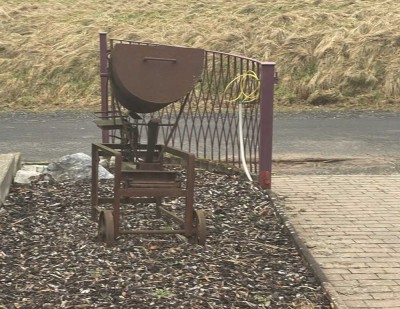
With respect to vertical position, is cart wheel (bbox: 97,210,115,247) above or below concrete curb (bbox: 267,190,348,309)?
above

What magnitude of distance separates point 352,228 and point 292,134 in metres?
5.34

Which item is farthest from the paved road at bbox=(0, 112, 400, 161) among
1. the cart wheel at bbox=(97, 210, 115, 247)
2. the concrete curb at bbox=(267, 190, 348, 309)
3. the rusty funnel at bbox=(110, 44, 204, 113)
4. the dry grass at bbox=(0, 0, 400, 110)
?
the rusty funnel at bbox=(110, 44, 204, 113)

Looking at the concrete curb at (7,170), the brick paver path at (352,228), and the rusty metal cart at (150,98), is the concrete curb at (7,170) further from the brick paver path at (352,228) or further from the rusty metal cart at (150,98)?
the brick paver path at (352,228)

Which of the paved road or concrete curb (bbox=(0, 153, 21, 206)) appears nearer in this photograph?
concrete curb (bbox=(0, 153, 21, 206))

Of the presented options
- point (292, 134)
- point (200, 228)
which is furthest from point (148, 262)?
point (292, 134)

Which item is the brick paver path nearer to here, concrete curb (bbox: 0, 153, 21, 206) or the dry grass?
concrete curb (bbox: 0, 153, 21, 206)

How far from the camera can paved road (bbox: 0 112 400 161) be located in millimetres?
9961

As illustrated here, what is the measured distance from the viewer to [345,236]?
19.5 ft

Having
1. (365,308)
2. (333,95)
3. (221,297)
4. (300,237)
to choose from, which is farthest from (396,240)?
(333,95)

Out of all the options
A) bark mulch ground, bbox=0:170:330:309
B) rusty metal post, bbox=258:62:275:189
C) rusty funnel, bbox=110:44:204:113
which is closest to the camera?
bark mulch ground, bbox=0:170:330:309

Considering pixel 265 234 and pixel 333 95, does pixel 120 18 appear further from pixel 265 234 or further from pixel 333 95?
pixel 265 234

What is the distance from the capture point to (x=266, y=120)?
7035mm

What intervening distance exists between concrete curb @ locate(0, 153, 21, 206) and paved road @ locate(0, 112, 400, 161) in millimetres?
1490

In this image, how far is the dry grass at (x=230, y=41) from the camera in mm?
15180
